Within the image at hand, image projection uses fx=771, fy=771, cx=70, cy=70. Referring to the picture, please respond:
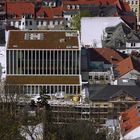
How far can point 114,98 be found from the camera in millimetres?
46062

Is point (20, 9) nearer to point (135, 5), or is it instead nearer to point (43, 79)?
point (135, 5)

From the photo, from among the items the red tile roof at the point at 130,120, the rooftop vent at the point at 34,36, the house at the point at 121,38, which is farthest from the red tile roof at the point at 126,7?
the red tile roof at the point at 130,120

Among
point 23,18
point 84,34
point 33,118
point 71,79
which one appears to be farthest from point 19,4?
point 33,118

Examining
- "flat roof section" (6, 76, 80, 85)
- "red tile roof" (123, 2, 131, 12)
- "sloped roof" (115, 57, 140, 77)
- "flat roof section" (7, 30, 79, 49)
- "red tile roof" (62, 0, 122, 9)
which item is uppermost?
"red tile roof" (62, 0, 122, 9)

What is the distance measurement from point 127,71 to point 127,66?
1.27 meters

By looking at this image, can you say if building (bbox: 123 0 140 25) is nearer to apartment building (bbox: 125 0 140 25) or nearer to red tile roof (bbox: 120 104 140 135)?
apartment building (bbox: 125 0 140 25)

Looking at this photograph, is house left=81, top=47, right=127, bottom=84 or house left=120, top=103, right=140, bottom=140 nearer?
house left=120, top=103, right=140, bottom=140

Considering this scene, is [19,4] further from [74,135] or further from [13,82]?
[74,135]

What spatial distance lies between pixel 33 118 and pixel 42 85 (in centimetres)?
1576

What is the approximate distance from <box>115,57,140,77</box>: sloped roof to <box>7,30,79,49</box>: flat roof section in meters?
3.62

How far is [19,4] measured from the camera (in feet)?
257

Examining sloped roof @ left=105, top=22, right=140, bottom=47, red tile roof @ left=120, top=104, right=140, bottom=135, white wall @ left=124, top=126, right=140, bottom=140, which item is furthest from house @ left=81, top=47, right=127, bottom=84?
white wall @ left=124, top=126, right=140, bottom=140

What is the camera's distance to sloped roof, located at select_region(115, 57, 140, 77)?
5225cm

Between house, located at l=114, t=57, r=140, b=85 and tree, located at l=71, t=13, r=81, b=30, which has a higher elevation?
tree, located at l=71, t=13, r=81, b=30
